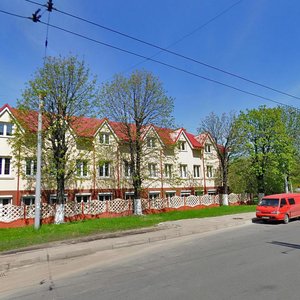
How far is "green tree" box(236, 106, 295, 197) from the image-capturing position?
109ft

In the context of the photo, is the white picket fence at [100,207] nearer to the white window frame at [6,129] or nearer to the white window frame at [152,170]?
the white window frame at [152,170]

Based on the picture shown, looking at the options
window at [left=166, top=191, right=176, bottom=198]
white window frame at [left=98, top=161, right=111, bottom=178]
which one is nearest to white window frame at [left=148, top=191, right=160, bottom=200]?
window at [left=166, top=191, right=176, bottom=198]

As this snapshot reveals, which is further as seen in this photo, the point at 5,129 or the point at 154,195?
the point at 154,195

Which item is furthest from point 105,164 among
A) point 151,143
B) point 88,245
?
point 88,245

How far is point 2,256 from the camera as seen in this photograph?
33.7 ft

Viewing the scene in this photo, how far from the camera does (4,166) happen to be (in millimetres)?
22516

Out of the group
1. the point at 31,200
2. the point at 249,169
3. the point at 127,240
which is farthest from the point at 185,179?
the point at 127,240

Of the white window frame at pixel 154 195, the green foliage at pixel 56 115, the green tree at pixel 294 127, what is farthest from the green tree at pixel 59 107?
the green tree at pixel 294 127

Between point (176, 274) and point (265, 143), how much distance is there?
29.6 m

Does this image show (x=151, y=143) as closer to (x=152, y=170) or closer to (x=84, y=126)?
(x=152, y=170)

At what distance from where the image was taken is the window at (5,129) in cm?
2295

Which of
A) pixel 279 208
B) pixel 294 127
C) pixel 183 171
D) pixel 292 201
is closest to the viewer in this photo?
pixel 279 208

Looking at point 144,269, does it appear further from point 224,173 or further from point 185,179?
point 224,173

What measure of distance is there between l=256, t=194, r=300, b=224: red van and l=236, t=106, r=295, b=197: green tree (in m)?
14.0
